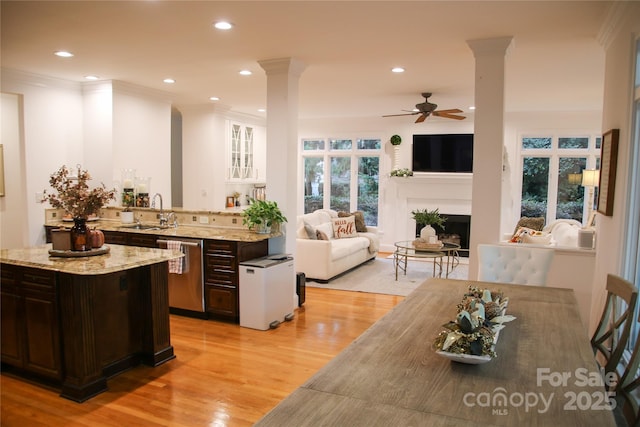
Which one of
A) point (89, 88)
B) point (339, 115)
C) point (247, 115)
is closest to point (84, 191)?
point (89, 88)

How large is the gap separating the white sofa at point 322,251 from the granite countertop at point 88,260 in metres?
2.57

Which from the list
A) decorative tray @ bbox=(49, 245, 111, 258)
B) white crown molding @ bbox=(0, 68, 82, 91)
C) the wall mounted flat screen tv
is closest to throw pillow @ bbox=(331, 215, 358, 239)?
the wall mounted flat screen tv

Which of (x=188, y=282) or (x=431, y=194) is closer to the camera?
(x=188, y=282)

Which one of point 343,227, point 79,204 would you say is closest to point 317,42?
point 79,204

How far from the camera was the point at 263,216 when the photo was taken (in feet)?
15.5

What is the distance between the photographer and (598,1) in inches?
119

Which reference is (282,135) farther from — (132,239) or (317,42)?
(132,239)

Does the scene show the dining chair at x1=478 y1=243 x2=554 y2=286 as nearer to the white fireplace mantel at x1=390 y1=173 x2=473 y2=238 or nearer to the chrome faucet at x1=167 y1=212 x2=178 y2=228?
the chrome faucet at x1=167 y1=212 x2=178 y2=228

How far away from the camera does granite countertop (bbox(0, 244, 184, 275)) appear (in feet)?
9.76

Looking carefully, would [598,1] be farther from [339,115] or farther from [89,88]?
[339,115]

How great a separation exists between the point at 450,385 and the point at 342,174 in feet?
27.1

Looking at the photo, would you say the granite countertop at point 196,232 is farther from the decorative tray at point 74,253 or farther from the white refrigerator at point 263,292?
the decorative tray at point 74,253

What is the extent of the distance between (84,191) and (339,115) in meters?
6.47

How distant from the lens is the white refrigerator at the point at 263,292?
4406mm
